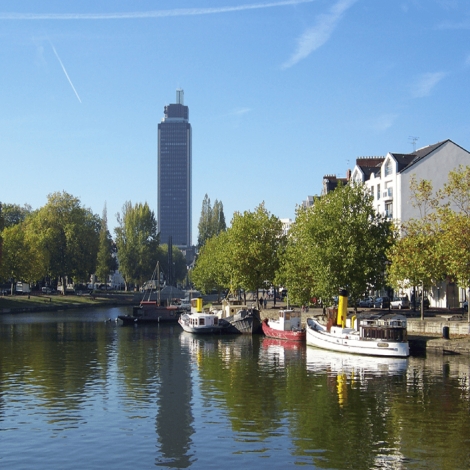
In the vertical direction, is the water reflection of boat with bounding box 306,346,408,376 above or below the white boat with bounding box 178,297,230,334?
below

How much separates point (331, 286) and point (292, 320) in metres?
6.58

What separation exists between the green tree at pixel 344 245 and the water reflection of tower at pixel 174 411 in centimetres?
2177

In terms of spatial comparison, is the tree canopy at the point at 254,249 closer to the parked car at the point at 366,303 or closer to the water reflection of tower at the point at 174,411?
the parked car at the point at 366,303

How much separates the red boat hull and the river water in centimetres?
Result: 1023

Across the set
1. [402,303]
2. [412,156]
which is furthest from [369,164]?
[402,303]

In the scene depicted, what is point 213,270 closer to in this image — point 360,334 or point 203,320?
point 203,320

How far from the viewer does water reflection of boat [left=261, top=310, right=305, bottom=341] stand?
80981 millimetres

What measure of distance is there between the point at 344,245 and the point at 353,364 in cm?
2554

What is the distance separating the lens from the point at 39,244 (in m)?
162

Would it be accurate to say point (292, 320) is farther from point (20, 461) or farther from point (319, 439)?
point (20, 461)

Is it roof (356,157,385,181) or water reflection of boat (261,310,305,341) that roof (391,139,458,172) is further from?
water reflection of boat (261,310,305,341)

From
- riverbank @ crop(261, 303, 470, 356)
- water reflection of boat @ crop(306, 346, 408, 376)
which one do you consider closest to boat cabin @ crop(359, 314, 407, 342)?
riverbank @ crop(261, 303, 470, 356)

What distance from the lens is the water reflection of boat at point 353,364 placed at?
55125mm

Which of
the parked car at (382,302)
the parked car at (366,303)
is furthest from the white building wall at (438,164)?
the parked car at (366,303)
